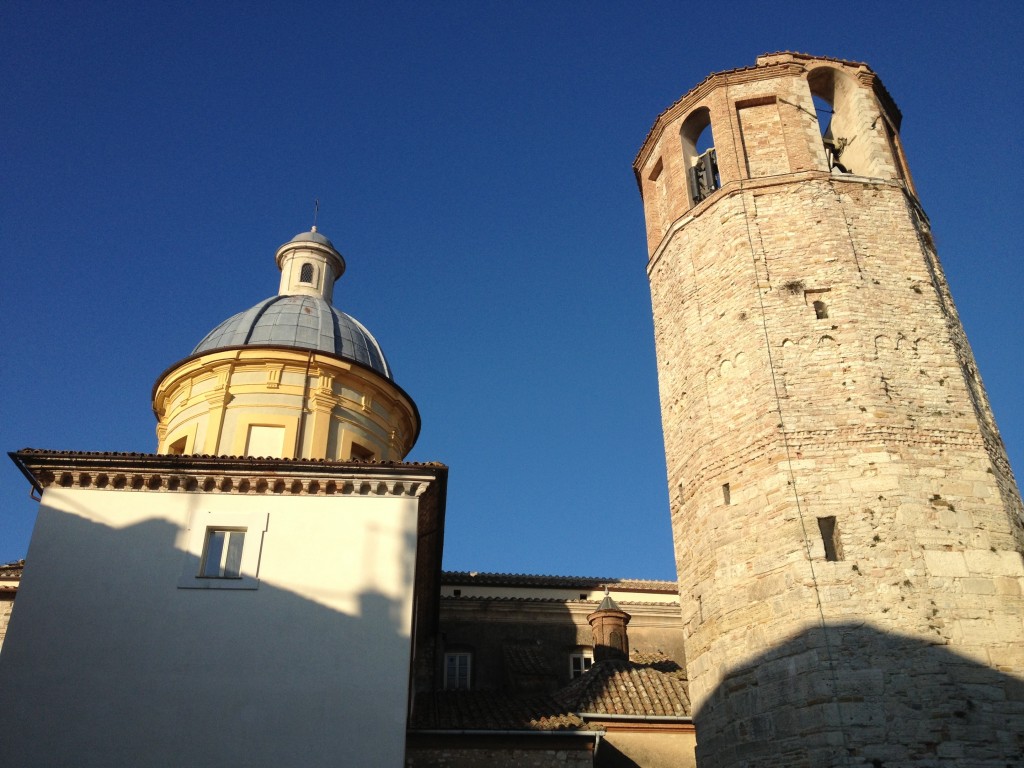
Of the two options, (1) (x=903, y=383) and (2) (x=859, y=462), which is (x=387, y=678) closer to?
(2) (x=859, y=462)

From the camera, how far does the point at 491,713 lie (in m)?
16.3

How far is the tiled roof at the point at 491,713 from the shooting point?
15578 mm

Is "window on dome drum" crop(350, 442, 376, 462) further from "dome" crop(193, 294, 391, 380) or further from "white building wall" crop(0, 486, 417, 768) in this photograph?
"white building wall" crop(0, 486, 417, 768)

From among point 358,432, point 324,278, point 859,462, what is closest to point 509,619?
point 358,432

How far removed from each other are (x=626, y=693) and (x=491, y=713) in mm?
2856

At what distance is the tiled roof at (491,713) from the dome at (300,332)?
7197 mm

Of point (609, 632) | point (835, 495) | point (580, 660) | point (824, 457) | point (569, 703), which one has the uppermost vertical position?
point (824, 457)

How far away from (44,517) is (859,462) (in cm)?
1189

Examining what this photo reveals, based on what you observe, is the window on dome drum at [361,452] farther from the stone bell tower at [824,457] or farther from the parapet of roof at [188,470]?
the stone bell tower at [824,457]

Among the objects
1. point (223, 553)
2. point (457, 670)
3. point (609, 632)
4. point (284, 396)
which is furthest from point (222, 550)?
point (609, 632)

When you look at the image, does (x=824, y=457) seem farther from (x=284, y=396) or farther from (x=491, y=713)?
(x=284, y=396)

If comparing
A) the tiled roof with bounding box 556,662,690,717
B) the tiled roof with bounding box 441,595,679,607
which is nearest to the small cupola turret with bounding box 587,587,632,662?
the tiled roof with bounding box 556,662,690,717

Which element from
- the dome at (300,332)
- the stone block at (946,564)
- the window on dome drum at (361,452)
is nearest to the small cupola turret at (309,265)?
the dome at (300,332)

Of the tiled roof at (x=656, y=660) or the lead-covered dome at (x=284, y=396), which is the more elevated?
the lead-covered dome at (x=284, y=396)
